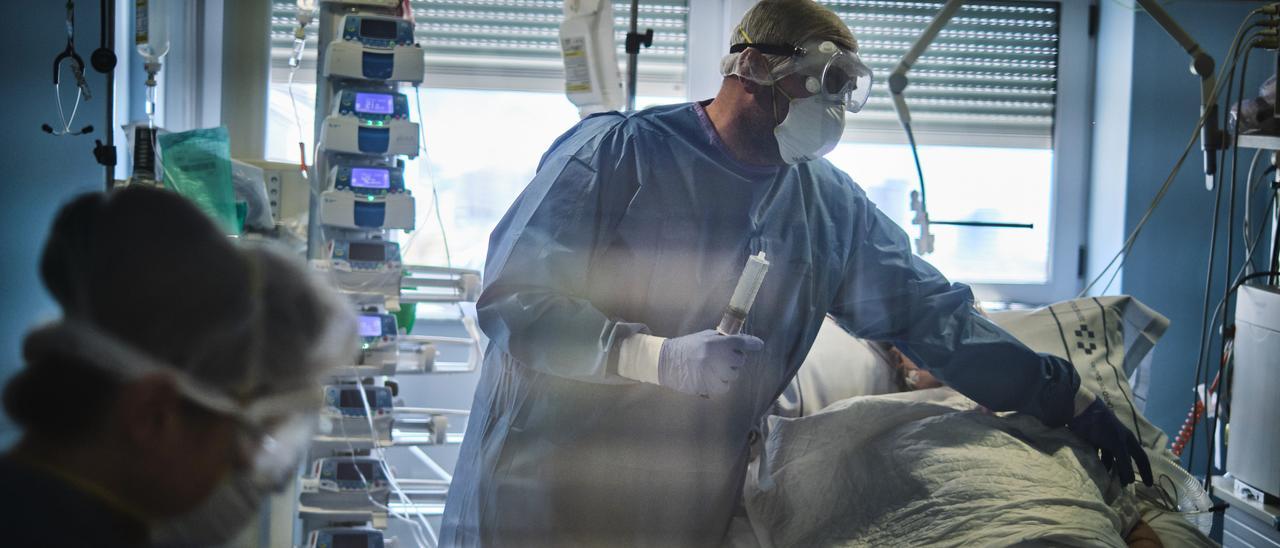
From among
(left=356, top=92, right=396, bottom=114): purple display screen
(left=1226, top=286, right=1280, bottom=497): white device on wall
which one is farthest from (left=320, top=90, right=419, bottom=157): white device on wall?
(left=1226, top=286, right=1280, bottom=497): white device on wall

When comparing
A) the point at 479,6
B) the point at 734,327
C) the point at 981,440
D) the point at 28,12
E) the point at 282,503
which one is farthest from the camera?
the point at 479,6

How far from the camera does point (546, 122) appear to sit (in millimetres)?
3096

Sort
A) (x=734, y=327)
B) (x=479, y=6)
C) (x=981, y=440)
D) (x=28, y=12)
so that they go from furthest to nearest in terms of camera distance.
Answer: (x=479, y=6) → (x=28, y=12) → (x=981, y=440) → (x=734, y=327)

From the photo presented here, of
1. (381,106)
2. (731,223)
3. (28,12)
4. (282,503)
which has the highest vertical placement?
(28,12)

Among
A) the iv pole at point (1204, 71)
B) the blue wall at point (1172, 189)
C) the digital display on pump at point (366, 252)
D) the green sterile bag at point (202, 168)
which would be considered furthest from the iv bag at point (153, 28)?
the blue wall at point (1172, 189)

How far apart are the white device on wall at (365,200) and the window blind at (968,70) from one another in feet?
5.20

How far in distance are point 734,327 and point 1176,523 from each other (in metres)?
0.90

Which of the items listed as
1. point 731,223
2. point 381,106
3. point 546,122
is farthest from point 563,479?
point 546,122

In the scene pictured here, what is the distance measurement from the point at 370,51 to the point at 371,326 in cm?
56

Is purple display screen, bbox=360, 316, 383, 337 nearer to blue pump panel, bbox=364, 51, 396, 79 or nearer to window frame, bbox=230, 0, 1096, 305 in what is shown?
blue pump panel, bbox=364, 51, 396, 79

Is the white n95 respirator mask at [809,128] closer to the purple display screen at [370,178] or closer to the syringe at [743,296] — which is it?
the syringe at [743,296]

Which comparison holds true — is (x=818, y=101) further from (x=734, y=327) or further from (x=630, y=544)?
(x=630, y=544)

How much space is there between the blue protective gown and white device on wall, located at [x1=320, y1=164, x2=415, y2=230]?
621 millimetres

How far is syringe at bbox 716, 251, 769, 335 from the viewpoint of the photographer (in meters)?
1.39
